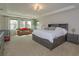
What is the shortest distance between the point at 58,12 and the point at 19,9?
179 cm

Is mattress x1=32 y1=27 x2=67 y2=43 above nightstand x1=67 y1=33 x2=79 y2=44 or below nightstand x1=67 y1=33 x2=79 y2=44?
above

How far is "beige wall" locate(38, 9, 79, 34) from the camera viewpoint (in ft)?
11.1

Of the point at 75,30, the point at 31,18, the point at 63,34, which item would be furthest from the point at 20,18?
the point at 75,30

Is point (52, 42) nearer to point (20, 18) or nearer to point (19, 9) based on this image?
point (20, 18)

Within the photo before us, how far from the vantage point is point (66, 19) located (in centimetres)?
367

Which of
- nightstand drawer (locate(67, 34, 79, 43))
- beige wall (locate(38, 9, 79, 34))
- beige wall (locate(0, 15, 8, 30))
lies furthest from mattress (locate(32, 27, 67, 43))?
beige wall (locate(0, 15, 8, 30))

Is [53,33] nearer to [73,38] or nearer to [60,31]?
[60,31]

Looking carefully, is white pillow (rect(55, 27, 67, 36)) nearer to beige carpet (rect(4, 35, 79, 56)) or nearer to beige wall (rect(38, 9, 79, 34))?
beige wall (rect(38, 9, 79, 34))

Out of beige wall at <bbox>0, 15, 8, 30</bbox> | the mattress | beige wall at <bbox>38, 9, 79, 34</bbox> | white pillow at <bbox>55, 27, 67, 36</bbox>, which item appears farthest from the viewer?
beige wall at <bbox>0, 15, 8, 30</bbox>

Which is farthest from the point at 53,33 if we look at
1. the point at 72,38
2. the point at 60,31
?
the point at 72,38

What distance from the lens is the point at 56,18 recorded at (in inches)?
136

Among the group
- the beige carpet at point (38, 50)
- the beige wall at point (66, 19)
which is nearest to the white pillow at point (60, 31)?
the beige wall at point (66, 19)

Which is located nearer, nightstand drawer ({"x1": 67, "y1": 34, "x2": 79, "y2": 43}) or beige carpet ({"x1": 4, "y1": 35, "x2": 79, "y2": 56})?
beige carpet ({"x1": 4, "y1": 35, "x2": 79, "y2": 56})

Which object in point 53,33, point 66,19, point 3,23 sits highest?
point 66,19
